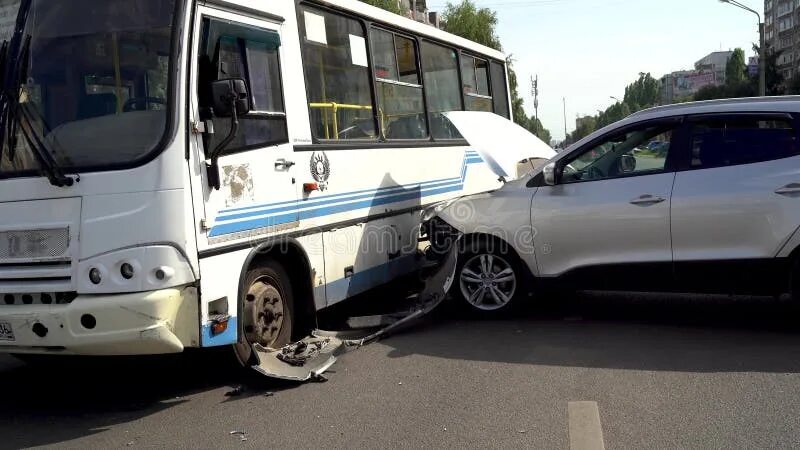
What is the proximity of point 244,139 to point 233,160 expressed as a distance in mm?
229

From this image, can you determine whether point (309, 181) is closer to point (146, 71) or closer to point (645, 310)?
point (146, 71)

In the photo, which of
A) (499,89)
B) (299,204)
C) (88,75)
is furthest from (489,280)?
(499,89)

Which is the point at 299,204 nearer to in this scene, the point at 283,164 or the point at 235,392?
the point at 283,164

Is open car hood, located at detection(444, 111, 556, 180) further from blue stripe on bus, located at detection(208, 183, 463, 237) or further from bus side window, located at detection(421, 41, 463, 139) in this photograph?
blue stripe on bus, located at detection(208, 183, 463, 237)

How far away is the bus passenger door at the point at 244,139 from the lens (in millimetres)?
5082

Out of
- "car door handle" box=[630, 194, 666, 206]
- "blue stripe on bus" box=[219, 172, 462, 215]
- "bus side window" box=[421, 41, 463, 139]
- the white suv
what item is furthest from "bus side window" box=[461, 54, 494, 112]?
"car door handle" box=[630, 194, 666, 206]

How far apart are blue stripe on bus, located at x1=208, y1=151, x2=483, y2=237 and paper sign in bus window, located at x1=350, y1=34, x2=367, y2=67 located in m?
1.32

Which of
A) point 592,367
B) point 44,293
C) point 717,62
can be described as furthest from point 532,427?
point 717,62

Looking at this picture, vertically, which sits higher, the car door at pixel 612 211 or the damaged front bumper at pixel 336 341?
the car door at pixel 612 211

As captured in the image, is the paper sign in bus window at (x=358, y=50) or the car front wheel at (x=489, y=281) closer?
the car front wheel at (x=489, y=281)

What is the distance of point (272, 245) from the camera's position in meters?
5.79

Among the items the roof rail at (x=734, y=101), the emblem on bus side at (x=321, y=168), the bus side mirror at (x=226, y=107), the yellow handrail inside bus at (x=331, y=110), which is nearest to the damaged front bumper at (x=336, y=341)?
the emblem on bus side at (x=321, y=168)

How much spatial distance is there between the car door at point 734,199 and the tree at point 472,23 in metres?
37.4

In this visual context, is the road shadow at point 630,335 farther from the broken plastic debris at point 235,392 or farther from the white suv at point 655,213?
the broken plastic debris at point 235,392
